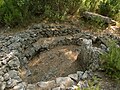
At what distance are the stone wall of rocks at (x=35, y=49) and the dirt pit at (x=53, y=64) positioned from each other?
20cm

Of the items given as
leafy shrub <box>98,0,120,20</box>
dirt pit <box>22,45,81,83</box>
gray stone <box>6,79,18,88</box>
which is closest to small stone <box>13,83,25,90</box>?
gray stone <box>6,79,18,88</box>

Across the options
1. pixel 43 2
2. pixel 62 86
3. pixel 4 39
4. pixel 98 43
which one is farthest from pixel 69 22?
pixel 62 86

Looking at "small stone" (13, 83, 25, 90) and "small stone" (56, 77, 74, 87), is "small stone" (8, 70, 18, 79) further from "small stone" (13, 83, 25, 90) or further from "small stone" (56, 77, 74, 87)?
"small stone" (56, 77, 74, 87)

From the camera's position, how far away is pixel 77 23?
8.02 metres

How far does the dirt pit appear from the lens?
5734 mm

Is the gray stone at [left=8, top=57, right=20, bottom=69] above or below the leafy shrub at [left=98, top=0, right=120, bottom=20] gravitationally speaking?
below

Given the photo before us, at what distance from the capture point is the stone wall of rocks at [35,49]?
4.93 metres

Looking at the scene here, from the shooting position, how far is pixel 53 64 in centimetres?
621

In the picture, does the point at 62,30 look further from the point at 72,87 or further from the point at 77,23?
the point at 72,87

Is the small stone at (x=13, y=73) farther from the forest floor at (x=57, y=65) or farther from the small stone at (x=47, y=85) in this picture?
the small stone at (x=47, y=85)

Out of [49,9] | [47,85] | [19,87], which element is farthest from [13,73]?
[49,9]

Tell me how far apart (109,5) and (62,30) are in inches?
70.8

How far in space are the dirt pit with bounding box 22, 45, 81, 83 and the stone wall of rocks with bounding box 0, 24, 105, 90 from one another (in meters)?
0.20

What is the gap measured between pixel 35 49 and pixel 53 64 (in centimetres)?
81
